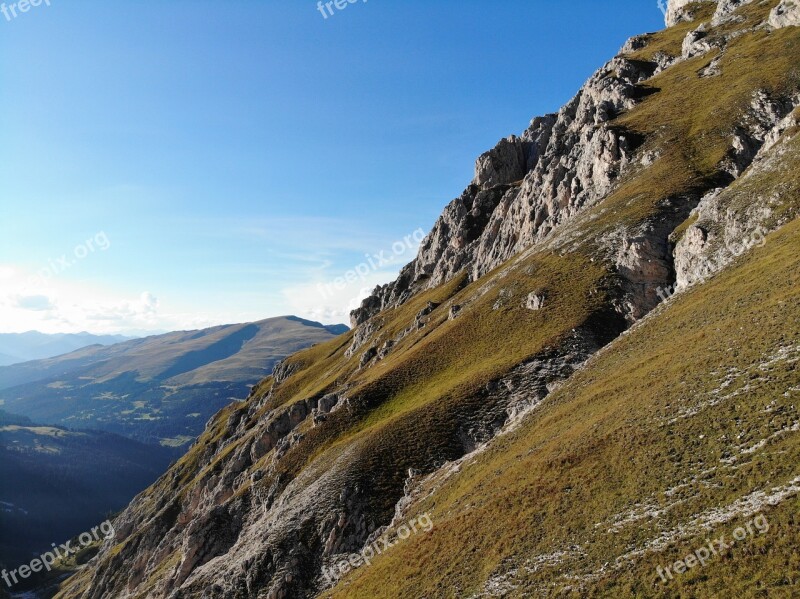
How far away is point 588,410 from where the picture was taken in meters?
45.7

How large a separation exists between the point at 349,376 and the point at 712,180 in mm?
83778

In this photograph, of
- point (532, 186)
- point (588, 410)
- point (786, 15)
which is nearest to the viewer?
point (588, 410)

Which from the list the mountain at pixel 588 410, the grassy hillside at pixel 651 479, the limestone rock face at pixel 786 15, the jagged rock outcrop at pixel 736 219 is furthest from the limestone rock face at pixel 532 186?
the grassy hillside at pixel 651 479

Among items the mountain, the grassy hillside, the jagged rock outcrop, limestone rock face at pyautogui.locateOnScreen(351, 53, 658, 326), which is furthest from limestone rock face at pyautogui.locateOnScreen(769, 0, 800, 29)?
the grassy hillside

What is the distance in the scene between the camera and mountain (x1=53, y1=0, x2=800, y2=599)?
91.2 feet

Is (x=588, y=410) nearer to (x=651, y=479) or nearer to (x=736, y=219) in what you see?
(x=651, y=479)

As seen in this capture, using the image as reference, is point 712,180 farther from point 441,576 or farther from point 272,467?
point 272,467

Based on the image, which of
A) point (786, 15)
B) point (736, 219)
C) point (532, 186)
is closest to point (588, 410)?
point (736, 219)

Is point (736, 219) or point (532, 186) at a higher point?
point (532, 186)

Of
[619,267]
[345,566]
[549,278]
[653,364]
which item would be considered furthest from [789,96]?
[345,566]

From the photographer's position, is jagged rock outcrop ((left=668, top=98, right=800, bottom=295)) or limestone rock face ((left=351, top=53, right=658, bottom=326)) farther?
limestone rock face ((left=351, top=53, right=658, bottom=326))

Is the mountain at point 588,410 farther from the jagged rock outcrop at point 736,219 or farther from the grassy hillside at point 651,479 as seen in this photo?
the jagged rock outcrop at point 736,219

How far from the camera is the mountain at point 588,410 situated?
27.8 meters

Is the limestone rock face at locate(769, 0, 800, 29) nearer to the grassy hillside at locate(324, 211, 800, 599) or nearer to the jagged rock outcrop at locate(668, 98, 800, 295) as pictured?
the jagged rock outcrop at locate(668, 98, 800, 295)
